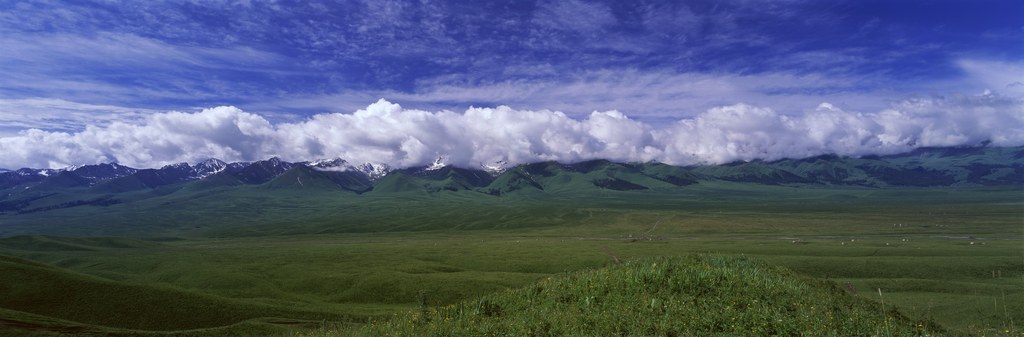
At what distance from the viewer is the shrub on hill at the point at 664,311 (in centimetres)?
1180

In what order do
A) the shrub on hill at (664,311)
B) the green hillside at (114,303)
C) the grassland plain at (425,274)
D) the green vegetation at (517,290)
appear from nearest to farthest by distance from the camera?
the shrub on hill at (664,311) → the green vegetation at (517,290) → the grassland plain at (425,274) → the green hillside at (114,303)

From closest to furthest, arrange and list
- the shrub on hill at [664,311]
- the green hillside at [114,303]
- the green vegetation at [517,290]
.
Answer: the shrub on hill at [664,311] < the green vegetation at [517,290] < the green hillside at [114,303]

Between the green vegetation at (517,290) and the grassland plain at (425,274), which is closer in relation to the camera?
the green vegetation at (517,290)

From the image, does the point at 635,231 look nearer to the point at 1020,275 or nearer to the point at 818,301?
the point at 1020,275

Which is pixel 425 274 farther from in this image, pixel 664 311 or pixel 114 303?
pixel 664 311

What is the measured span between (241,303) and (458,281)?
29.5 meters

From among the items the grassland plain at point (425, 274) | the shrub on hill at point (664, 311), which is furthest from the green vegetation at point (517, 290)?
the grassland plain at point (425, 274)

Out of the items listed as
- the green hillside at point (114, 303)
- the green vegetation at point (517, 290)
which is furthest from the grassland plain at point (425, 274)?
the green vegetation at point (517, 290)

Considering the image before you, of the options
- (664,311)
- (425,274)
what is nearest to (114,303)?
(425,274)

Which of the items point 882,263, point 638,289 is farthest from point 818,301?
point 882,263

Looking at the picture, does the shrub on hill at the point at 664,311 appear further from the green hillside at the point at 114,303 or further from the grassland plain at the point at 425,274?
the green hillside at the point at 114,303

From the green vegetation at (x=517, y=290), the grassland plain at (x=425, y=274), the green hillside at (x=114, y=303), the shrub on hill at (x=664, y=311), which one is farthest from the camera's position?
the green hillside at (x=114, y=303)

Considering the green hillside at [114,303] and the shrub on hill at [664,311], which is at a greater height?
the shrub on hill at [664,311]

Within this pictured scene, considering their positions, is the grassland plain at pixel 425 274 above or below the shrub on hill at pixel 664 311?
below
